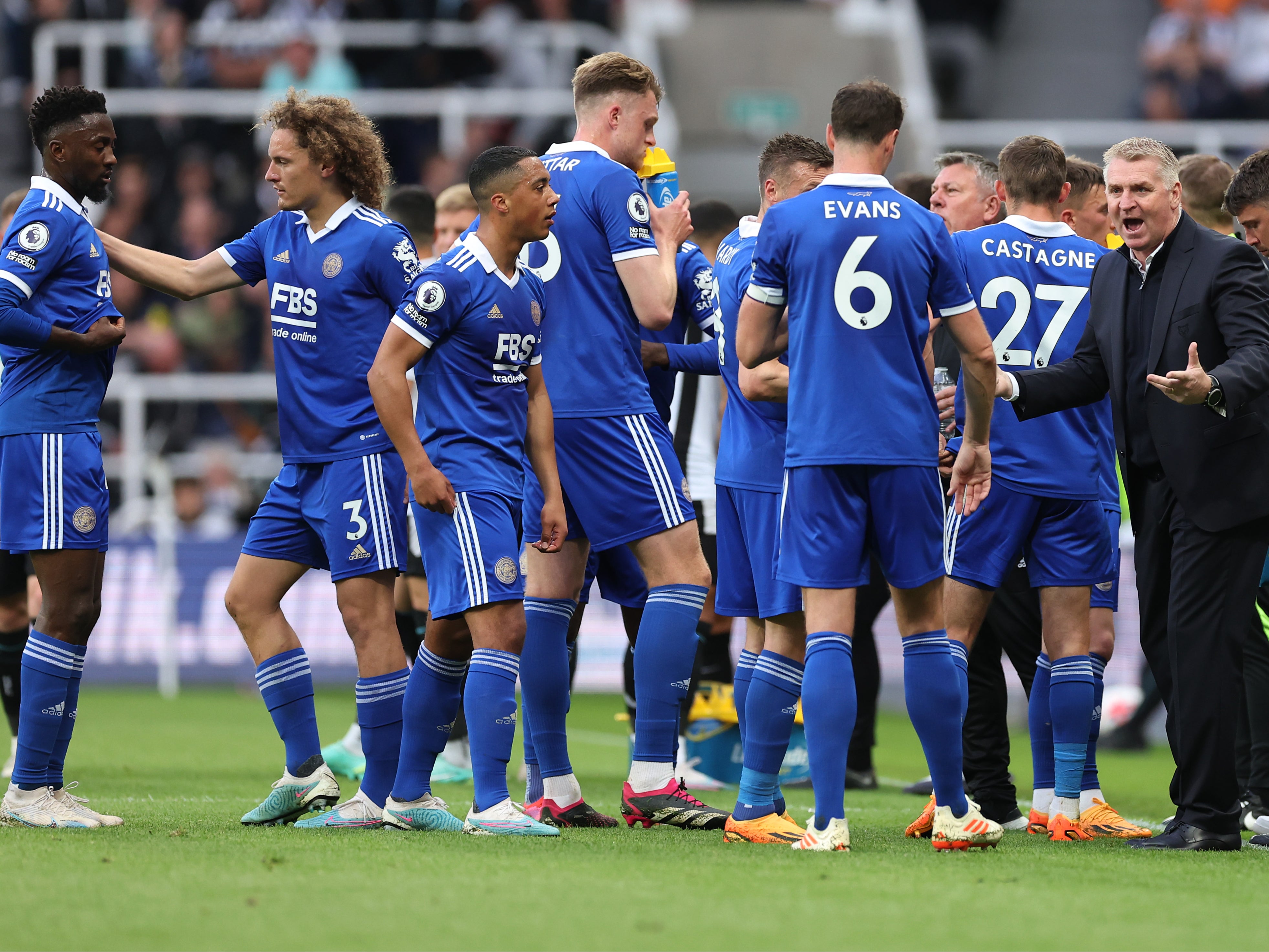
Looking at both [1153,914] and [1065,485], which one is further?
[1065,485]

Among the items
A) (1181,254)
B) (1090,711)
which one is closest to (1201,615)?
(1090,711)

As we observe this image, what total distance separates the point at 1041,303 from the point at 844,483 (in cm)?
159

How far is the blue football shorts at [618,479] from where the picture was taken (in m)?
6.23

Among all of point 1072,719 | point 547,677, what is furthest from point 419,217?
point 1072,719

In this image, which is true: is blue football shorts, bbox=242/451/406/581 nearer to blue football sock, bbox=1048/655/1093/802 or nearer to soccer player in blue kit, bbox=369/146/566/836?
soccer player in blue kit, bbox=369/146/566/836

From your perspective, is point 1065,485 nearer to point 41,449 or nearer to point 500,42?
point 41,449

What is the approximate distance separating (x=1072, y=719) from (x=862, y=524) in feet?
4.92

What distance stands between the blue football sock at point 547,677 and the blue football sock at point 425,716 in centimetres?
49

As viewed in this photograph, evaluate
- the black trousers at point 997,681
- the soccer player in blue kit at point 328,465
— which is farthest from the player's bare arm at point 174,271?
the black trousers at point 997,681

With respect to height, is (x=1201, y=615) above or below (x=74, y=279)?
below

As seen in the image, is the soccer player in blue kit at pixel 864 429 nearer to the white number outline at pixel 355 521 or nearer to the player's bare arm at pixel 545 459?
the player's bare arm at pixel 545 459

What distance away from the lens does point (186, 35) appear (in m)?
18.0

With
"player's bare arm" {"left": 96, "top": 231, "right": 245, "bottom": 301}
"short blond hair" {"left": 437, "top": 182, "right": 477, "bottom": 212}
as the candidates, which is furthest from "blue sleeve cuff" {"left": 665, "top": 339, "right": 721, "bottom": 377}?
"short blond hair" {"left": 437, "top": 182, "right": 477, "bottom": 212}

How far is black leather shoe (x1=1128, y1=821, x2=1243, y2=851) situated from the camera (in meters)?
5.77
